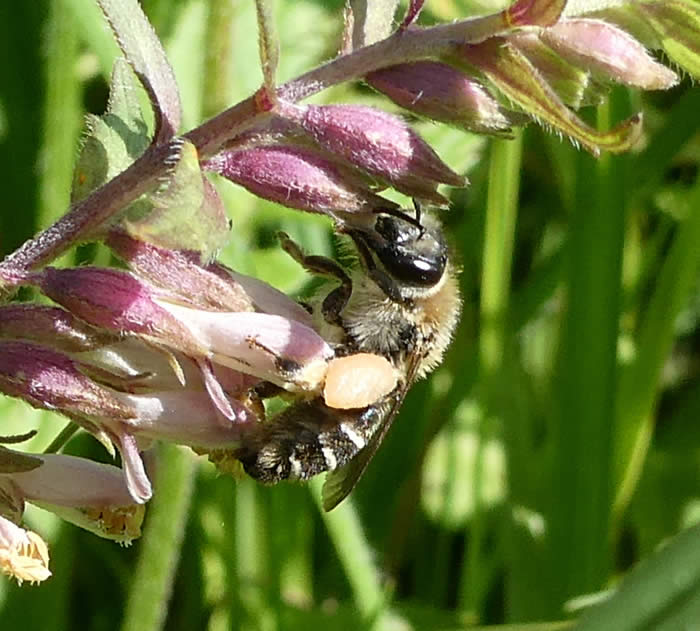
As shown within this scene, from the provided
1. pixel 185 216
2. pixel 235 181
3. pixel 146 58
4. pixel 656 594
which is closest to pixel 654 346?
pixel 656 594

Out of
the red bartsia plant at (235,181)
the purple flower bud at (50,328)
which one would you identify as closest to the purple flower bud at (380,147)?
the red bartsia plant at (235,181)

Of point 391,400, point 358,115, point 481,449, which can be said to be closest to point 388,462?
point 481,449

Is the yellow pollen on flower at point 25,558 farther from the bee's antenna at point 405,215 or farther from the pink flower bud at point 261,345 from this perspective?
the bee's antenna at point 405,215

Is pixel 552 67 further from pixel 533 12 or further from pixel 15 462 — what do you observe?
pixel 15 462

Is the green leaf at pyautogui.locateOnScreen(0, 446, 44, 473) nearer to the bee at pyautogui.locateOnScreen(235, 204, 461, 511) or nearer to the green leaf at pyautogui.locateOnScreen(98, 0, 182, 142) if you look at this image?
the bee at pyautogui.locateOnScreen(235, 204, 461, 511)

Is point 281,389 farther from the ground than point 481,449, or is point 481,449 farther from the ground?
point 481,449

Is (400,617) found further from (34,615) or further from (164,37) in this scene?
(164,37)
